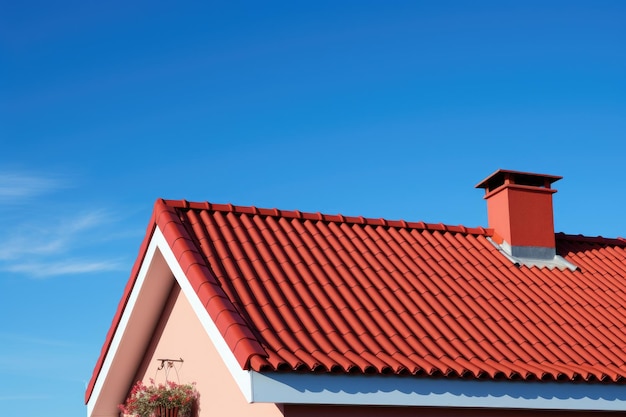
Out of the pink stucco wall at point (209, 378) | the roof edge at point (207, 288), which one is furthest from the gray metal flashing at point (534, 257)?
the roof edge at point (207, 288)

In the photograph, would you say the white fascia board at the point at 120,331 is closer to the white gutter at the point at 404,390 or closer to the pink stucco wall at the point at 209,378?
the pink stucco wall at the point at 209,378

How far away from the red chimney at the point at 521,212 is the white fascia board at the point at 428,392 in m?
4.17

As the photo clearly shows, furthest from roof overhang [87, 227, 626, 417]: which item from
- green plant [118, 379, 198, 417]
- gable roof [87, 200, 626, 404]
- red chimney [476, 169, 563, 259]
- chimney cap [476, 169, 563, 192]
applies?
chimney cap [476, 169, 563, 192]

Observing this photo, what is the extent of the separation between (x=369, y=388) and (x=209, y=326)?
185 cm

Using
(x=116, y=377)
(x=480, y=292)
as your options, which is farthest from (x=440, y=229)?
(x=116, y=377)

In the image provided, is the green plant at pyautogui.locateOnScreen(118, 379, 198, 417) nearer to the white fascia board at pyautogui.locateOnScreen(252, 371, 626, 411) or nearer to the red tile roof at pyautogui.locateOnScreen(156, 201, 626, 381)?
the red tile roof at pyautogui.locateOnScreen(156, 201, 626, 381)

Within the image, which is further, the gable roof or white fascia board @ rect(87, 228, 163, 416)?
white fascia board @ rect(87, 228, 163, 416)

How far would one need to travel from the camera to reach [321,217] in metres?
13.2

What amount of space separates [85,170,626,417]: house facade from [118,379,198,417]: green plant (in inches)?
7.8

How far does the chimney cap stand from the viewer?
48.0 feet

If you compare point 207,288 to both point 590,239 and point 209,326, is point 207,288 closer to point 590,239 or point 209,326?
point 209,326

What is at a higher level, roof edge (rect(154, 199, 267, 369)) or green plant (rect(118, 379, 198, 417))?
roof edge (rect(154, 199, 267, 369))

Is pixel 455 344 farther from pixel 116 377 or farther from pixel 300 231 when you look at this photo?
pixel 116 377

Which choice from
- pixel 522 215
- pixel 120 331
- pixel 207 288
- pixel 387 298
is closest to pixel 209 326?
pixel 207 288
